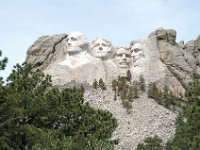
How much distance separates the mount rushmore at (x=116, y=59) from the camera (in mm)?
50344

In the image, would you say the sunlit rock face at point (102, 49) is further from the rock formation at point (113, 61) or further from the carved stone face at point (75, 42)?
the carved stone face at point (75, 42)

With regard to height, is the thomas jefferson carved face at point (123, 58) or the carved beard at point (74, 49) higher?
the carved beard at point (74, 49)

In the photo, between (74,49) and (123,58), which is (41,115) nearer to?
(74,49)

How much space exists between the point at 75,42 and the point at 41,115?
20780mm

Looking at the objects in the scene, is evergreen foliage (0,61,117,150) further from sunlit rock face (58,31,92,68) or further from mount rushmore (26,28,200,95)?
sunlit rock face (58,31,92,68)

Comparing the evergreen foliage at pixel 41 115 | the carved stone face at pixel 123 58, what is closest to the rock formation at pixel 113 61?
the carved stone face at pixel 123 58

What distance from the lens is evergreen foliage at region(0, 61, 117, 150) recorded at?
28734mm

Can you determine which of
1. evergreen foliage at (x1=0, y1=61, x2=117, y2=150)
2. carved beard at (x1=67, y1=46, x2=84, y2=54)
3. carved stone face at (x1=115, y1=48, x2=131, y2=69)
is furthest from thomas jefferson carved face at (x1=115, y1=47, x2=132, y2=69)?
evergreen foliage at (x1=0, y1=61, x2=117, y2=150)

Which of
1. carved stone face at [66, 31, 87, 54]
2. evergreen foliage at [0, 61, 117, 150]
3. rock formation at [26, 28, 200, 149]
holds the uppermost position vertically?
carved stone face at [66, 31, 87, 54]

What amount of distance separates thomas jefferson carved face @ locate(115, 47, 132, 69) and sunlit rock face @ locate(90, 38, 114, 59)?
52cm

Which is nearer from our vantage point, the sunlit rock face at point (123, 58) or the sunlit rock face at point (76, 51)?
the sunlit rock face at point (76, 51)

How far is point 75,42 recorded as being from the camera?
51.8 metres

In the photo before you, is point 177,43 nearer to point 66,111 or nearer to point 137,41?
point 137,41

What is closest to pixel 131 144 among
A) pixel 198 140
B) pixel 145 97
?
pixel 145 97
